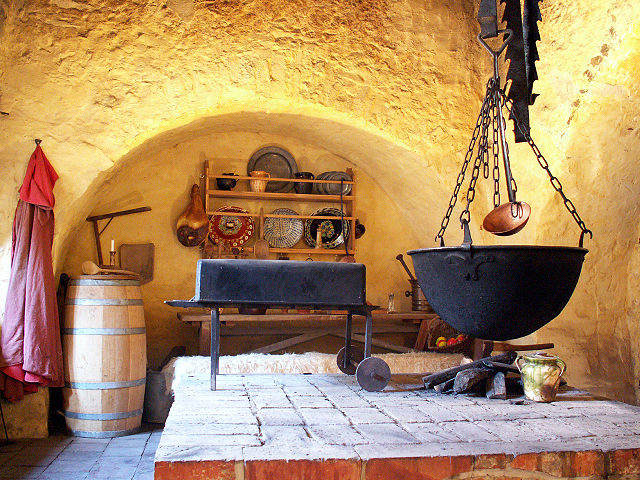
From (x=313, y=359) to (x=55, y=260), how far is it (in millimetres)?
1851

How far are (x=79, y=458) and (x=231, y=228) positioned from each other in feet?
6.77

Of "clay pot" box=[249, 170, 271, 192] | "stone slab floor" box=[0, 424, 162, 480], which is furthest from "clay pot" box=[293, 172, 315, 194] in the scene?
"stone slab floor" box=[0, 424, 162, 480]

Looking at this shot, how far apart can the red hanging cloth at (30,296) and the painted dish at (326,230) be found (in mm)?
2065

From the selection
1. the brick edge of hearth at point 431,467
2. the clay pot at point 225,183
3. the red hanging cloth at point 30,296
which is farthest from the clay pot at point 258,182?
the brick edge of hearth at point 431,467

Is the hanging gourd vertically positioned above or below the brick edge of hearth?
above

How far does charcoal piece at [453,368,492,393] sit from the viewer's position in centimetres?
285

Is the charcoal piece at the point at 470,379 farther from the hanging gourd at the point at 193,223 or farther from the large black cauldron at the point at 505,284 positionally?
the hanging gourd at the point at 193,223

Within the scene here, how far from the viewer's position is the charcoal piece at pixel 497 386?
278 cm

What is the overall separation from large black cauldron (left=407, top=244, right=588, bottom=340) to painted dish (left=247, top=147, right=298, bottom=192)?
2884 mm

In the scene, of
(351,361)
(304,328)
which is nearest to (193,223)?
(304,328)

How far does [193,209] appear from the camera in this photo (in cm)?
472

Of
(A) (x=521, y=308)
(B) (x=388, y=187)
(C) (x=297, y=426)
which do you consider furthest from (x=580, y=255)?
(B) (x=388, y=187)

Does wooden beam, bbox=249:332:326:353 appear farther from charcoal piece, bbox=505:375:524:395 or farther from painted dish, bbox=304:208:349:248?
charcoal piece, bbox=505:375:524:395

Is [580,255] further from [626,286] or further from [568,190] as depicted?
[626,286]
